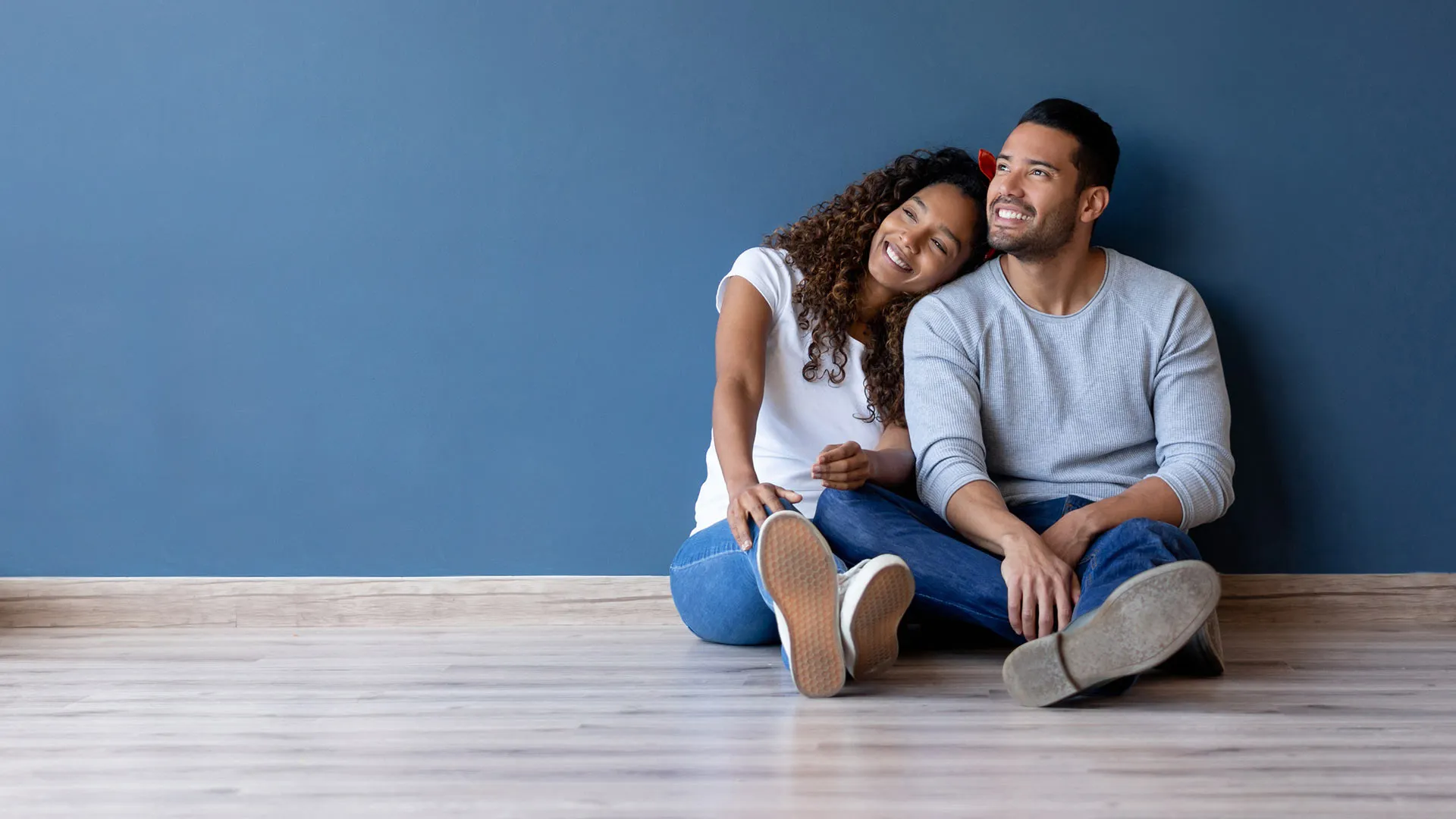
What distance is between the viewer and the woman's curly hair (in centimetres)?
189

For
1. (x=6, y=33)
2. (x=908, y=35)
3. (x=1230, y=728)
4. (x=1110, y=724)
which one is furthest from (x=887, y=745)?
(x=6, y=33)

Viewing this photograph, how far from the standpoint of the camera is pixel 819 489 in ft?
6.13

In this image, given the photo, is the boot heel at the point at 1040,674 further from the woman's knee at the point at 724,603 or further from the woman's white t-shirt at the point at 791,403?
the woman's white t-shirt at the point at 791,403

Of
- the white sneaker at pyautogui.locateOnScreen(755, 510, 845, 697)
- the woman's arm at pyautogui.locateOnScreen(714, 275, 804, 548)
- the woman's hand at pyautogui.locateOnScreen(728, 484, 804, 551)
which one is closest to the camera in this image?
the white sneaker at pyautogui.locateOnScreen(755, 510, 845, 697)

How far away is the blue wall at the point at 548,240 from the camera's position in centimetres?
198

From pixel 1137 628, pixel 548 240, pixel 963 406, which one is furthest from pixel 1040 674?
pixel 548 240

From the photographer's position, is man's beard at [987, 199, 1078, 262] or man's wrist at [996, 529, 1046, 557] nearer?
man's wrist at [996, 529, 1046, 557]

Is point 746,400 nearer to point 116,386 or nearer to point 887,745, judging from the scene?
point 887,745

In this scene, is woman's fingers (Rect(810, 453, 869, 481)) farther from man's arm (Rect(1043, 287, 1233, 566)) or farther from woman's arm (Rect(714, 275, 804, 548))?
man's arm (Rect(1043, 287, 1233, 566))

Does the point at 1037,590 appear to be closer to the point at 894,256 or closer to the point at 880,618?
the point at 880,618

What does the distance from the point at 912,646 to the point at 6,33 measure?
6.71 feet

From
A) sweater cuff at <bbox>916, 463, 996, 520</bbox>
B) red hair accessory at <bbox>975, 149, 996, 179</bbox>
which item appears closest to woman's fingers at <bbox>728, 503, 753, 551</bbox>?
sweater cuff at <bbox>916, 463, 996, 520</bbox>

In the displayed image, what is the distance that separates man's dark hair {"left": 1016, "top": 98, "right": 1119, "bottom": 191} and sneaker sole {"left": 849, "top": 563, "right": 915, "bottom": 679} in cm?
83

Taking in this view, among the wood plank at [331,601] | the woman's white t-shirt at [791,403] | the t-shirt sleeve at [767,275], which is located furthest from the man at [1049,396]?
the wood plank at [331,601]
